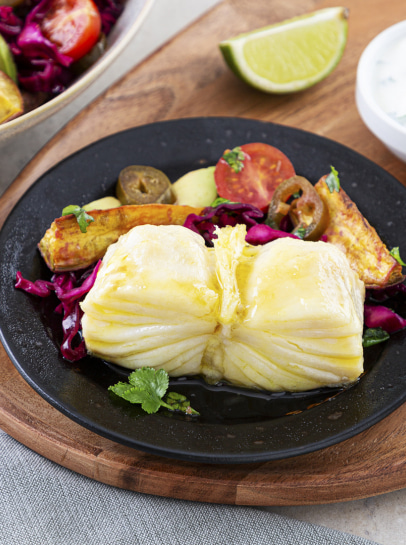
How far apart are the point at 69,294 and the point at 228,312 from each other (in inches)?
30.2

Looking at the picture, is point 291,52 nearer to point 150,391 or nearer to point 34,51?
point 34,51

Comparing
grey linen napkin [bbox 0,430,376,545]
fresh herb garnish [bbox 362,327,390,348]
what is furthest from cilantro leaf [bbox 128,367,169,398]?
fresh herb garnish [bbox 362,327,390,348]

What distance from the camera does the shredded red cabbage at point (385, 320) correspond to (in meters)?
2.63

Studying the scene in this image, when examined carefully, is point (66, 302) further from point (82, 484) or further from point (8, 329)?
point (82, 484)

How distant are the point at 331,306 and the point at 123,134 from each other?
1.71 metres

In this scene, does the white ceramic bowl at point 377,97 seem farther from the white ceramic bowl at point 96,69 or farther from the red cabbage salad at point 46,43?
the red cabbage salad at point 46,43

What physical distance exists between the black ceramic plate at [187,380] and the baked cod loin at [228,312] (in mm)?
95

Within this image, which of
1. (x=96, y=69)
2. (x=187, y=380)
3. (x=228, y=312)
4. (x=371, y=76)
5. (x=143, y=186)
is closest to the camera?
(x=228, y=312)

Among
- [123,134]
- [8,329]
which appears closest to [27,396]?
[8,329]

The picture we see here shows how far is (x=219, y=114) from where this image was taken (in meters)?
3.96

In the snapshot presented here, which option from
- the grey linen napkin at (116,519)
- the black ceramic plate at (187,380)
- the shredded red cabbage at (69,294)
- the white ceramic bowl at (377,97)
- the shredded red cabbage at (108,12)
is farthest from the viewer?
the shredded red cabbage at (108,12)

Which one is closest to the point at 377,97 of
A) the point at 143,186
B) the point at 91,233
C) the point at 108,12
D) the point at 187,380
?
the point at 143,186

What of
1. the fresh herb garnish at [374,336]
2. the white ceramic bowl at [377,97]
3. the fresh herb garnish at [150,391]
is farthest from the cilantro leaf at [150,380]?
the white ceramic bowl at [377,97]

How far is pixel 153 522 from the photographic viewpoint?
7.66 ft
